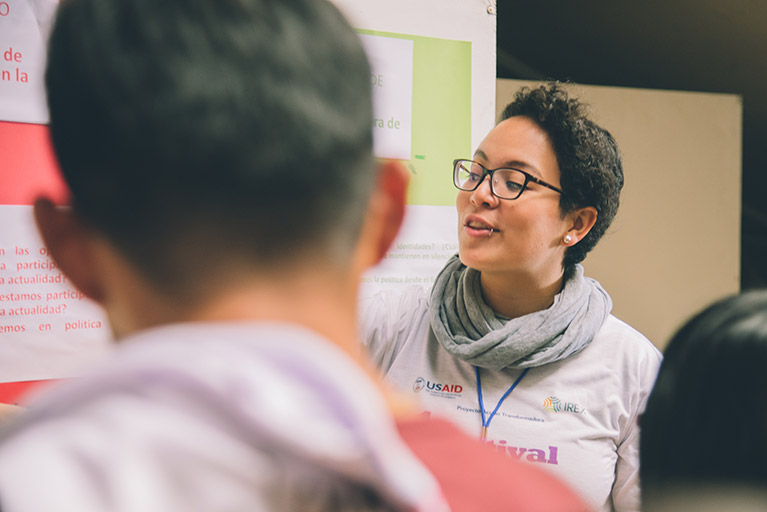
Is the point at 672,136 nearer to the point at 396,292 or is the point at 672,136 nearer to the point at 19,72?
the point at 396,292

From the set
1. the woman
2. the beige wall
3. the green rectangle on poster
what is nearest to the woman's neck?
the woman

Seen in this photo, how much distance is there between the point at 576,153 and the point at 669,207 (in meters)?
1.24

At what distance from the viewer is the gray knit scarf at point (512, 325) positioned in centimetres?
119

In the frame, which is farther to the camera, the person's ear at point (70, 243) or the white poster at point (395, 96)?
the white poster at point (395, 96)

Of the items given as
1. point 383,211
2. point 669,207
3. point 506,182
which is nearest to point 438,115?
point 506,182

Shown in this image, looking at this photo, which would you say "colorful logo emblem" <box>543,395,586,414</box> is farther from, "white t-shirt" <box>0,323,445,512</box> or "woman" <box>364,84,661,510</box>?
"white t-shirt" <box>0,323,445,512</box>

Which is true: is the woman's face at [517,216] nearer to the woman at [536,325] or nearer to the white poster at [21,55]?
the woman at [536,325]

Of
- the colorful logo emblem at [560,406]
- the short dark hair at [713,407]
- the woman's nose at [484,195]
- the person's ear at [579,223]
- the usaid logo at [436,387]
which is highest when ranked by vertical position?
the woman's nose at [484,195]

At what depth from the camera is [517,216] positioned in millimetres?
1247

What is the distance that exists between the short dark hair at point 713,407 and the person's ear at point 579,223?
912 millimetres

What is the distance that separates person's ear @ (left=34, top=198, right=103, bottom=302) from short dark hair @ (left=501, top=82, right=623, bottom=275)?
1121 mm

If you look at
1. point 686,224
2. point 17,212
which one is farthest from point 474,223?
point 686,224

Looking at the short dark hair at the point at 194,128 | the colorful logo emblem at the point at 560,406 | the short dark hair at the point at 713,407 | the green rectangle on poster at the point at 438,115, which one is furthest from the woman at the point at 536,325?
the short dark hair at the point at 194,128

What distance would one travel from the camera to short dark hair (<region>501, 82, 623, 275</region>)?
129cm
